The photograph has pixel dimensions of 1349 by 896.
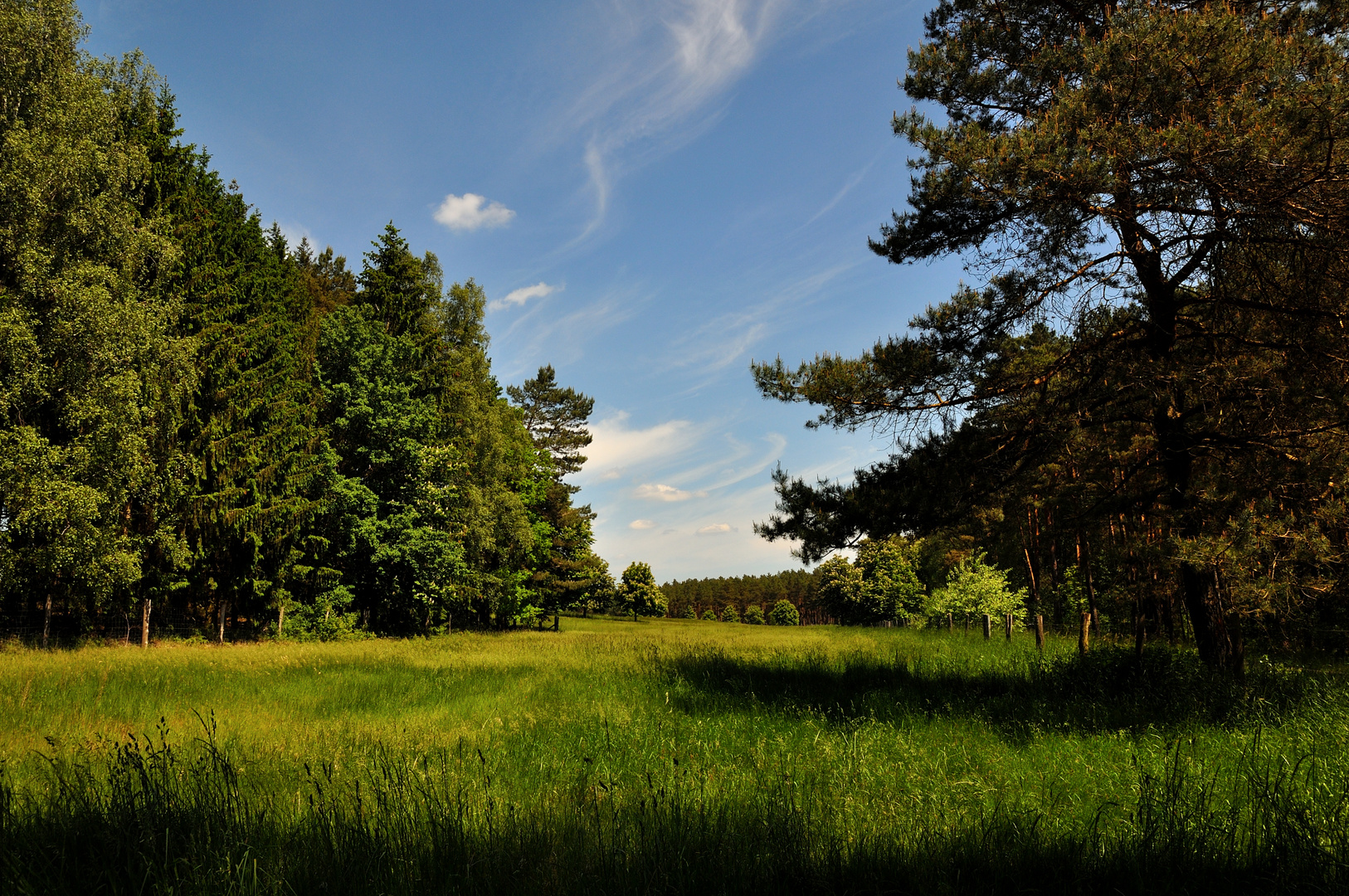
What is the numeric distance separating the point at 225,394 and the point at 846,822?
26626mm

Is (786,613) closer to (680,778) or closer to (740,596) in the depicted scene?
(740,596)

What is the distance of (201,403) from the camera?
23328mm

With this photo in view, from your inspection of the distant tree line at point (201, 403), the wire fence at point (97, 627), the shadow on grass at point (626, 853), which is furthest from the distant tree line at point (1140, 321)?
the wire fence at point (97, 627)

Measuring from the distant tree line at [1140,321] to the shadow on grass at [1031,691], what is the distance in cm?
87

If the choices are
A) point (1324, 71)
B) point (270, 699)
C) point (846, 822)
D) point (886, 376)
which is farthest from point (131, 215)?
point (1324, 71)

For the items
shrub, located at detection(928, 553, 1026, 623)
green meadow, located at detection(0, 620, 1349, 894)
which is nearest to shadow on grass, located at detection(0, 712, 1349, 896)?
green meadow, located at detection(0, 620, 1349, 894)

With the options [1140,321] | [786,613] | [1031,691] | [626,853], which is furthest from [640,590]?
[626,853]

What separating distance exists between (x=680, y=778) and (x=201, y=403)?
25.7 metres

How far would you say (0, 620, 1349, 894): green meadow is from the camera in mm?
3383

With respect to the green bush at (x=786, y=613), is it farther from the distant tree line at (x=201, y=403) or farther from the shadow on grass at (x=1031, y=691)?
the shadow on grass at (x=1031, y=691)

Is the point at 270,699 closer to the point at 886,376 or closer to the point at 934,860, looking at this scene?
the point at 934,860

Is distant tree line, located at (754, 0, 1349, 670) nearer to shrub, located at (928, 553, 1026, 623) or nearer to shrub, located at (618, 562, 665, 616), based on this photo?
shrub, located at (928, 553, 1026, 623)

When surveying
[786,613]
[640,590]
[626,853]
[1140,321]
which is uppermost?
[1140,321]

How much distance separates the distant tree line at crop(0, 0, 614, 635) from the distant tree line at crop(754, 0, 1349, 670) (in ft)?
64.6
